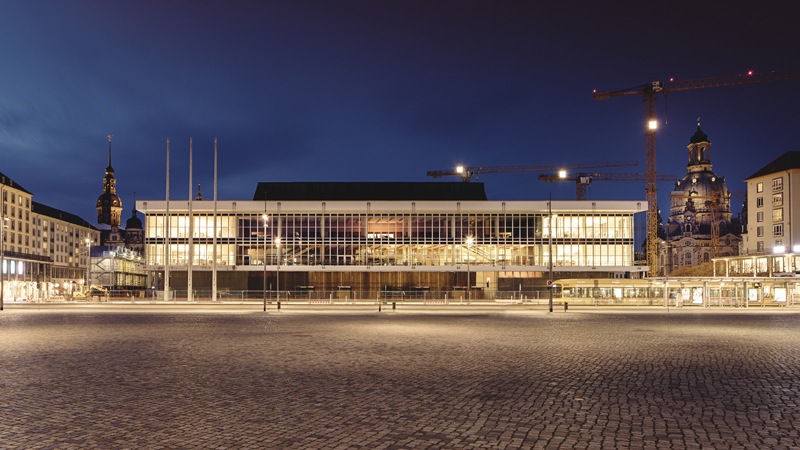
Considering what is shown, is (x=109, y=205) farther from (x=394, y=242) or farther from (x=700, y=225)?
(x=700, y=225)

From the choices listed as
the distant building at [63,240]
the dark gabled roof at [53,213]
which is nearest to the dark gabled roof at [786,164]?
the distant building at [63,240]

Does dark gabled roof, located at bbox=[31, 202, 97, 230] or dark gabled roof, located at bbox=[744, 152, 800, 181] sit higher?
dark gabled roof, located at bbox=[744, 152, 800, 181]

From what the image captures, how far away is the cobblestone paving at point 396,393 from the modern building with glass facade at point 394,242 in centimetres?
5587

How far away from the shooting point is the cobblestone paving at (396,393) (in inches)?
316

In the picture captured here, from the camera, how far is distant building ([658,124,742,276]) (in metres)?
175

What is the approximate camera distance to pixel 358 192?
89500 millimetres

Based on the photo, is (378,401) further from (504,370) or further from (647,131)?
(647,131)

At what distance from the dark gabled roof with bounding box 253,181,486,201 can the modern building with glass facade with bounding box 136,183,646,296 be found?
11077 millimetres

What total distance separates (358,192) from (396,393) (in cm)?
7928

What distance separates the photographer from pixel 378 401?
10.3 m

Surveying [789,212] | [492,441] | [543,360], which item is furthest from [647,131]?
[492,441]

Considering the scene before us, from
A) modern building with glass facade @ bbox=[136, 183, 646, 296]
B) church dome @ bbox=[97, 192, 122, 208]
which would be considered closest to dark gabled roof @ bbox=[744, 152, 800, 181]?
modern building with glass facade @ bbox=[136, 183, 646, 296]

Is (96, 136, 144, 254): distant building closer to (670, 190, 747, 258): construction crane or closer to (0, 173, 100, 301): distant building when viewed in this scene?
(0, 173, 100, 301): distant building

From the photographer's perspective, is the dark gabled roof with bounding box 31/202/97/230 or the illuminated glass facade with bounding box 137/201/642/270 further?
the dark gabled roof with bounding box 31/202/97/230
